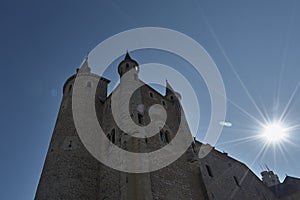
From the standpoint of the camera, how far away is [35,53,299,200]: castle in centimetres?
1257

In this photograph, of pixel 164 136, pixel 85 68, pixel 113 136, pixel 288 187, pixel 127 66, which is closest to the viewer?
pixel 164 136

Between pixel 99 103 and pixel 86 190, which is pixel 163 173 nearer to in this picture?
pixel 86 190

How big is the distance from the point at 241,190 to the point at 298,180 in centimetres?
1544

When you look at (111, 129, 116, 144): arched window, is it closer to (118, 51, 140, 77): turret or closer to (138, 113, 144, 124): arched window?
(138, 113, 144, 124): arched window

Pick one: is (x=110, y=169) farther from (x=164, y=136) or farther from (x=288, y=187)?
(x=288, y=187)

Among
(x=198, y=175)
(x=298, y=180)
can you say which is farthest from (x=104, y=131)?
(x=298, y=180)

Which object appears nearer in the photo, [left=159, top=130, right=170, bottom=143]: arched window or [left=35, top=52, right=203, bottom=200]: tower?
[left=35, top=52, right=203, bottom=200]: tower

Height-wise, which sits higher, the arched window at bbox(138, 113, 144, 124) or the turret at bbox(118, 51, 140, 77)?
the turret at bbox(118, 51, 140, 77)

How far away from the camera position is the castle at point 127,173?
12570mm

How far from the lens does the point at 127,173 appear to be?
12109mm

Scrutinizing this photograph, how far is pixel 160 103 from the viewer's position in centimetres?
1867

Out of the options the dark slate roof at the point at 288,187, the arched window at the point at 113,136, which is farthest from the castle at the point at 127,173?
the dark slate roof at the point at 288,187

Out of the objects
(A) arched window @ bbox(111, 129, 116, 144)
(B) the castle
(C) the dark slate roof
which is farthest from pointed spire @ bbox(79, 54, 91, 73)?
(C) the dark slate roof

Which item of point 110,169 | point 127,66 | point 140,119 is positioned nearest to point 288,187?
point 140,119
